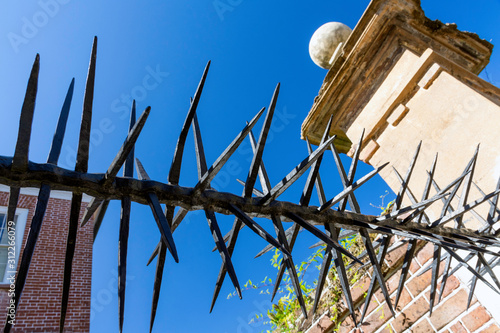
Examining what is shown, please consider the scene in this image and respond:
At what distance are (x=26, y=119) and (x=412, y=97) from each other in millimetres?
3981

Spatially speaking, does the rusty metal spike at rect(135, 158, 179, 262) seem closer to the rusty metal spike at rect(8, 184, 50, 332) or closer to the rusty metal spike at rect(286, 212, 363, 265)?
the rusty metal spike at rect(8, 184, 50, 332)

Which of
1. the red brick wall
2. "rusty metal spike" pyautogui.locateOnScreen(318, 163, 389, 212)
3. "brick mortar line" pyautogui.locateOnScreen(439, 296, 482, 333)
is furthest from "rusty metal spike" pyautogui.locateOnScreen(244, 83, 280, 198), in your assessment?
the red brick wall

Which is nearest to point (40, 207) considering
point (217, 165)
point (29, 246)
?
point (29, 246)

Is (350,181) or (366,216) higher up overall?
(350,181)

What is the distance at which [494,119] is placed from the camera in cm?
297

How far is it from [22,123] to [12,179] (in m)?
0.14

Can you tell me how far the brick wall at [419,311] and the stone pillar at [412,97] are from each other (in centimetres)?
67

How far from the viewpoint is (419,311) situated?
9.57 ft

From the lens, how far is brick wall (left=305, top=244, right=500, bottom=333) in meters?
2.65

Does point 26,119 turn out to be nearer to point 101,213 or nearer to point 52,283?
point 101,213

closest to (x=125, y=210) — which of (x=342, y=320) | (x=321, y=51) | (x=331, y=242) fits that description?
(x=331, y=242)

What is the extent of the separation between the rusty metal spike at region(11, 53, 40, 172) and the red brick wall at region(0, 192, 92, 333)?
918cm

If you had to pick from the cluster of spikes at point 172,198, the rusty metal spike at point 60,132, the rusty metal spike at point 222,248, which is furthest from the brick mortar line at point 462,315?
Answer: the rusty metal spike at point 60,132

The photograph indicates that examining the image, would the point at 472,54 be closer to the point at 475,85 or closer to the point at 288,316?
the point at 475,85
